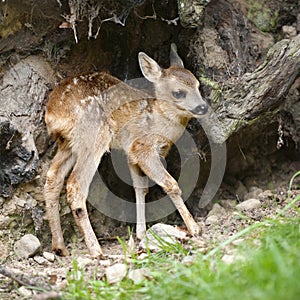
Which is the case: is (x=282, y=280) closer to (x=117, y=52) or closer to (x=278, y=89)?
(x=278, y=89)

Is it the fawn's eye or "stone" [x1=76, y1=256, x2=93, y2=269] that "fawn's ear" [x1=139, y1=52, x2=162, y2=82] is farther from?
"stone" [x1=76, y1=256, x2=93, y2=269]

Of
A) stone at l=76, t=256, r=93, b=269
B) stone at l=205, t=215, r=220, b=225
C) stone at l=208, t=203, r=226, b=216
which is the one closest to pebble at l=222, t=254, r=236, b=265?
stone at l=76, t=256, r=93, b=269

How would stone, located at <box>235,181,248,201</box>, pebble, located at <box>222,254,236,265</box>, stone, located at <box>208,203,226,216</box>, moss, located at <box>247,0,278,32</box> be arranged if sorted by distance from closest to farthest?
pebble, located at <box>222,254,236,265</box> < stone, located at <box>208,203,226,216</box> < moss, located at <box>247,0,278,32</box> < stone, located at <box>235,181,248,201</box>

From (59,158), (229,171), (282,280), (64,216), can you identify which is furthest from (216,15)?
(282,280)

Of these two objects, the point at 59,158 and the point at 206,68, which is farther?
the point at 206,68

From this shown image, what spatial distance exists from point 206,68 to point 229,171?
1.42 meters

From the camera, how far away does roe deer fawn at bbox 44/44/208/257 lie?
5.17 metres

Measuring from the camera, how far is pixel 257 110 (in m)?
5.39

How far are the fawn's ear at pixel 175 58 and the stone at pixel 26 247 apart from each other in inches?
88.3

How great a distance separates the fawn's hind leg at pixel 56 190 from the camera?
517cm

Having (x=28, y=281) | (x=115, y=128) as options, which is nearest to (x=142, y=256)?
(x=28, y=281)

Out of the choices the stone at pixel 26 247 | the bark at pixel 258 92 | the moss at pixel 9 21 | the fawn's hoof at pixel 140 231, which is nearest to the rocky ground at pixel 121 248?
the stone at pixel 26 247

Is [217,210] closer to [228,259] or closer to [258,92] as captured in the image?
[258,92]

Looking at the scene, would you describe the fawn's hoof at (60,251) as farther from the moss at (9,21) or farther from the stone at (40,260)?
the moss at (9,21)
